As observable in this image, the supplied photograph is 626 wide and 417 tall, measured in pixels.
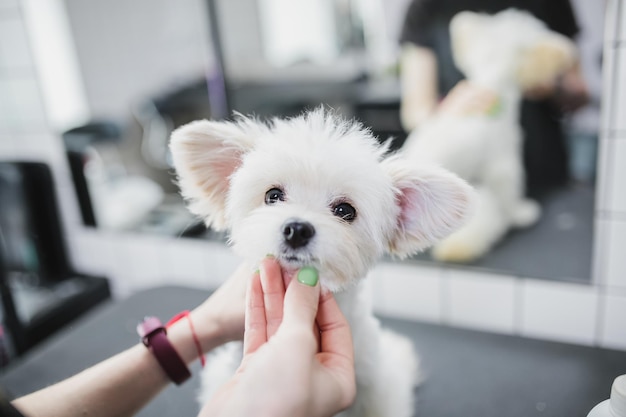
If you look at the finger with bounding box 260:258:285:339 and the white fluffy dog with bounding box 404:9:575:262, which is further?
the white fluffy dog with bounding box 404:9:575:262

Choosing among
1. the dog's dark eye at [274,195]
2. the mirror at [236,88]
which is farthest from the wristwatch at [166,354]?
the mirror at [236,88]

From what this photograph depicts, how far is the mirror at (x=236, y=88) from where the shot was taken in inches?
45.4

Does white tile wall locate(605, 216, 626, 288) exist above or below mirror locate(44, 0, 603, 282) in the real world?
below

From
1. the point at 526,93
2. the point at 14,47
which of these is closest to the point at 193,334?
the point at 526,93

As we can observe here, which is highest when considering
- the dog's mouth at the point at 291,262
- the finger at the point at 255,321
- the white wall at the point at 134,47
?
the white wall at the point at 134,47

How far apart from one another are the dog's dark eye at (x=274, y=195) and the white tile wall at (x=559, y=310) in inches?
32.4

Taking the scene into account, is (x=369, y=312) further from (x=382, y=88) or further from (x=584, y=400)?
(x=382, y=88)

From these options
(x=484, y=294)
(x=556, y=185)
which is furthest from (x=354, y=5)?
(x=484, y=294)

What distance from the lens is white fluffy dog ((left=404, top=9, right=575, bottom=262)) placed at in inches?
41.9

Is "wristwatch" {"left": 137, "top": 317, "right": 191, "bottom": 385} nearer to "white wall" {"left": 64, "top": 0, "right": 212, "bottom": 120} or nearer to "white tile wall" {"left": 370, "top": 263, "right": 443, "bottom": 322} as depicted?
"white tile wall" {"left": 370, "top": 263, "right": 443, "bottom": 322}

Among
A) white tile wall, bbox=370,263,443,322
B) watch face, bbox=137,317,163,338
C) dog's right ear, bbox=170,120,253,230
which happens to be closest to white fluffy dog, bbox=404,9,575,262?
white tile wall, bbox=370,263,443,322

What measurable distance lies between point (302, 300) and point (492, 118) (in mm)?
795

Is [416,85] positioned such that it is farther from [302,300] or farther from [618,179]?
[302,300]

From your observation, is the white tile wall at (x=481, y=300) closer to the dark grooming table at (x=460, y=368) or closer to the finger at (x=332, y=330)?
the dark grooming table at (x=460, y=368)
